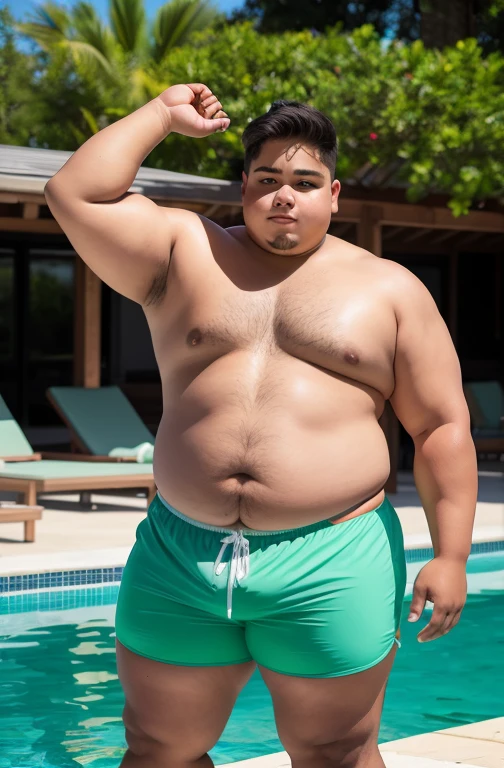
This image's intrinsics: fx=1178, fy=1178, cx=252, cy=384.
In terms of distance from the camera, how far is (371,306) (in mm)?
2451

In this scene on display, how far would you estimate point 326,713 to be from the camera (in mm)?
2324

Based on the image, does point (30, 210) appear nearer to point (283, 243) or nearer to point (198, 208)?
point (198, 208)

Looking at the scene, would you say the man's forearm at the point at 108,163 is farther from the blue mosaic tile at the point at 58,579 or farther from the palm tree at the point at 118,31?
the palm tree at the point at 118,31

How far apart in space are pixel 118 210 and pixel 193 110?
1.12ft

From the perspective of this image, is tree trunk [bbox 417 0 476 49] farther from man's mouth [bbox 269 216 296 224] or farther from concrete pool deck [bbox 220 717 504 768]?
man's mouth [bbox 269 216 296 224]

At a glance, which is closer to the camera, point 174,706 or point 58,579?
point 174,706

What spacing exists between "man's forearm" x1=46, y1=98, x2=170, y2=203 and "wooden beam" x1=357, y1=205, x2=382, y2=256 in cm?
830

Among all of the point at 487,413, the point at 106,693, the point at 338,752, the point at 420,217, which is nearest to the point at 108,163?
the point at 338,752

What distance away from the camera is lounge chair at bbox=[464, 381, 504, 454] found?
13.1 metres

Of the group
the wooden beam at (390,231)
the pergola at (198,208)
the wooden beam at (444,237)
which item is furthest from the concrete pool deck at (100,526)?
the wooden beam at (444,237)

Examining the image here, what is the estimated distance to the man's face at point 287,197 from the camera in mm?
2430

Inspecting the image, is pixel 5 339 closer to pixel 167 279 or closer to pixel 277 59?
pixel 277 59

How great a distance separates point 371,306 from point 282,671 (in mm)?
765

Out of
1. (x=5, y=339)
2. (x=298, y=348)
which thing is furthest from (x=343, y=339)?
(x=5, y=339)
